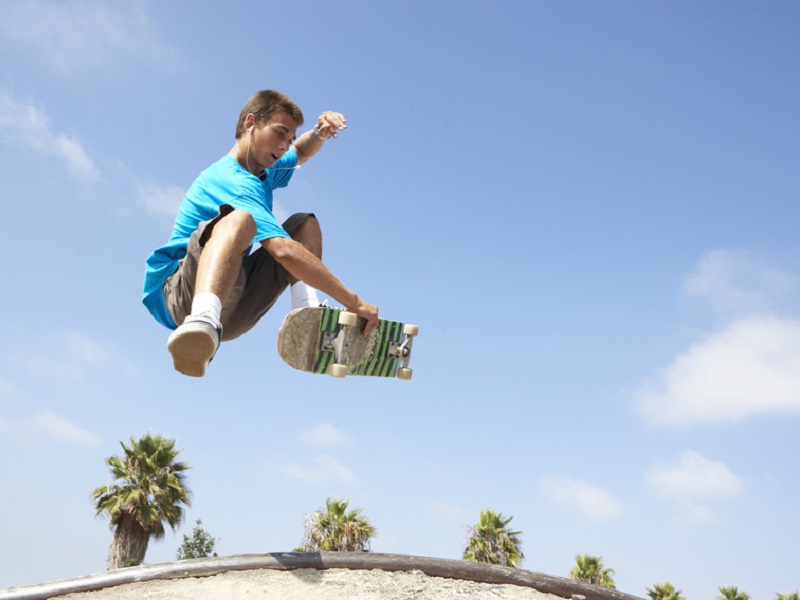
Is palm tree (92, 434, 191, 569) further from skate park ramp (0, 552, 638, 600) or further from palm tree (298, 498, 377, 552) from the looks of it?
skate park ramp (0, 552, 638, 600)

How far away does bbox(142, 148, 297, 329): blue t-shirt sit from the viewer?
4.61m

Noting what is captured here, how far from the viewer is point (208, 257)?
422 centimetres

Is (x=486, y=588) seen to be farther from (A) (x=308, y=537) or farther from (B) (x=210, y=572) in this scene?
(A) (x=308, y=537)

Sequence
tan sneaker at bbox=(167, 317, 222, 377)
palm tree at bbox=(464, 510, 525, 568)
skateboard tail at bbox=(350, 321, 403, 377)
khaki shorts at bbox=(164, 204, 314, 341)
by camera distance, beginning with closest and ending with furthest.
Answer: tan sneaker at bbox=(167, 317, 222, 377), khaki shorts at bbox=(164, 204, 314, 341), skateboard tail at bbox=(350, 321, 403, 377), palm tree at bbox=(464, 510, 525, 568)

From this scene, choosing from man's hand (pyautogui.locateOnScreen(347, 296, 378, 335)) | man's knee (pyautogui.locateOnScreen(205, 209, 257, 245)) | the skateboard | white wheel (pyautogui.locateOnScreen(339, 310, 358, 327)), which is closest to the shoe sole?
man's knee (pyautogui.locateOnScreen(205, 209, 257, 245))

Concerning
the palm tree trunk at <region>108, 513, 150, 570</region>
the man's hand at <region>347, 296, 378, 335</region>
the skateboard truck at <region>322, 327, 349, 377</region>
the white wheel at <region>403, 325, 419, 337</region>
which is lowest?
the palm tree trunk at <region>108, 513, 150, 570</region>

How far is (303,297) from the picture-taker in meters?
5.25

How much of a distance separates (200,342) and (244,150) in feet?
Result: 5.87

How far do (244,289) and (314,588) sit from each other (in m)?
2.07

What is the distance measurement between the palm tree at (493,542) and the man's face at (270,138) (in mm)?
26599

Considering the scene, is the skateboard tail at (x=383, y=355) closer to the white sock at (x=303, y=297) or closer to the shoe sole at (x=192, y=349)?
the white sock at (x=303, y=297)

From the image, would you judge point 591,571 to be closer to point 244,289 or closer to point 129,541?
point 129,541

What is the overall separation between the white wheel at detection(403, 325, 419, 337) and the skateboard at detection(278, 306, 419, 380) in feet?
0.77

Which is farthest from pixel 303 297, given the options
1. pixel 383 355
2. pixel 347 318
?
pixel 383 355
